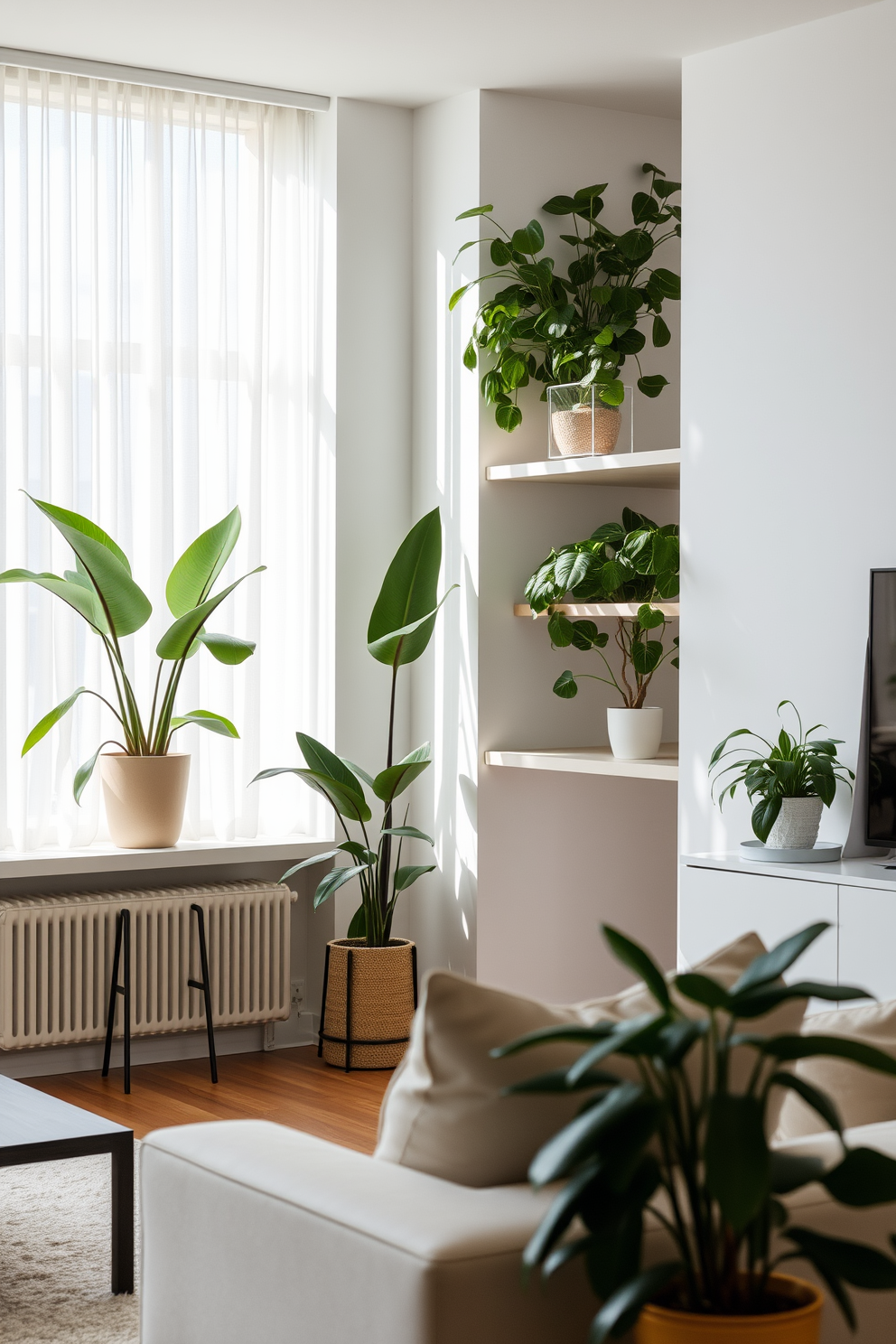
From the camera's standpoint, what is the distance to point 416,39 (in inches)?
181

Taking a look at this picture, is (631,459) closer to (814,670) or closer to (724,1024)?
(814,670)

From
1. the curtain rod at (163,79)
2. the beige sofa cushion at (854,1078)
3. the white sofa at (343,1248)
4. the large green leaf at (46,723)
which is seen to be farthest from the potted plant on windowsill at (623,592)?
the white sofa at (343,1248)

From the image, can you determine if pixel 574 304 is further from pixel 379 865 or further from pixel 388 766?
pixel 379 865

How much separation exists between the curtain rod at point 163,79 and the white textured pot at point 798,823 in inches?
110

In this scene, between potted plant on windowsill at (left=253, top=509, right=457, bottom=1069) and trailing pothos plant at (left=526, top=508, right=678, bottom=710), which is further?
potted plant on windowsill at (left=253, top=509, right=457, bottom=1069)

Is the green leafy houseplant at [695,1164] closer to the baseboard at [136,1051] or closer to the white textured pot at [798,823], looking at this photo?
the white textured pot at [798,823]

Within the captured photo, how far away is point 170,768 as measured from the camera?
16.1 ft

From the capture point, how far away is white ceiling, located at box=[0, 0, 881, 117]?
171 inches

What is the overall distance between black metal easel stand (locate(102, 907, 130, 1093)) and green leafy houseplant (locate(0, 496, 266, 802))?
0.40 metres

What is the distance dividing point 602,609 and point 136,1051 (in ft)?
6.52

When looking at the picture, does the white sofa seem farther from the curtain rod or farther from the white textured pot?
the curtain rod

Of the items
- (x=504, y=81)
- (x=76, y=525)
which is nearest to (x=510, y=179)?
(x=504, y=81)

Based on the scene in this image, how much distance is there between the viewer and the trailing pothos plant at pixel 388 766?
16.4 ft

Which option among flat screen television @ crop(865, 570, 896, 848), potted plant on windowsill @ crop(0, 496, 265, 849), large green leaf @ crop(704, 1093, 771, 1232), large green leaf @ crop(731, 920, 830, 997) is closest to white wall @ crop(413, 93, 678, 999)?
potted plant on windowsill @ crop(0, 496, 265, 849)
